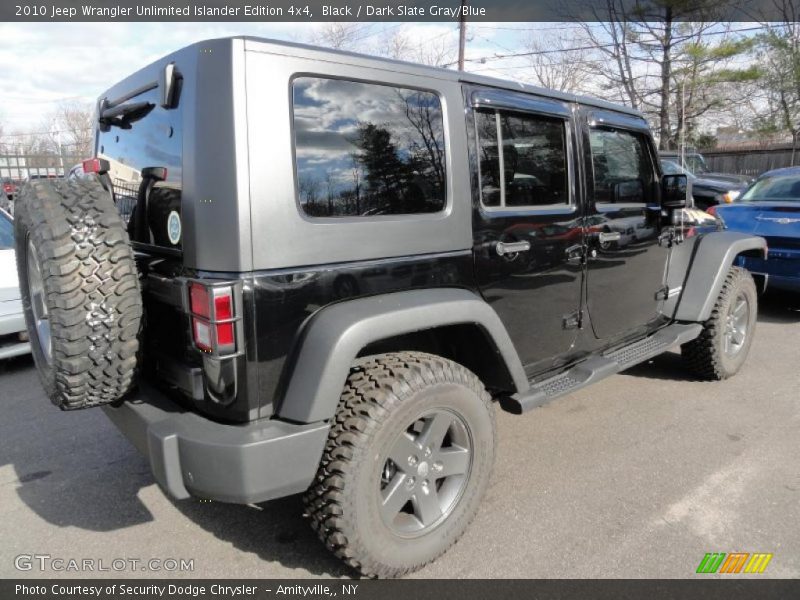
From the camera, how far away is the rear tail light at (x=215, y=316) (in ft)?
6.51

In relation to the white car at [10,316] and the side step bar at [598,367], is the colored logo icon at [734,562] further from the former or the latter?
the white car at [10,316]

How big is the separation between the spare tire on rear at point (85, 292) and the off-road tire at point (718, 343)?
3.96 m

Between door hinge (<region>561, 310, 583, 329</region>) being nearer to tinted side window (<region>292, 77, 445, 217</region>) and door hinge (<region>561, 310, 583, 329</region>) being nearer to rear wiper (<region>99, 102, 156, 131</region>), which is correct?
tinted side window (<region>292, 77, 445, 217</region>)

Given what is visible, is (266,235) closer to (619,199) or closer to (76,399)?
(76,399)

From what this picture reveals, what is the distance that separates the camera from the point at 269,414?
2182 mm

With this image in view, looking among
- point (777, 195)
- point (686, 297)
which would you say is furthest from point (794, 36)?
point (686, 297)

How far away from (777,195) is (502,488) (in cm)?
629

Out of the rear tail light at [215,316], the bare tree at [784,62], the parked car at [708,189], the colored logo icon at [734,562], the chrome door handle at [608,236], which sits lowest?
the colored logo icon at [734,562]

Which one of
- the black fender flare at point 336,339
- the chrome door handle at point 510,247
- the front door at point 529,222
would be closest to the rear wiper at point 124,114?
the black fender flare at point 336,339

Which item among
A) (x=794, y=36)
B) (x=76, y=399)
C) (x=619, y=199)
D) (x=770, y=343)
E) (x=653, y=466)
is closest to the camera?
(x=76, y=399)

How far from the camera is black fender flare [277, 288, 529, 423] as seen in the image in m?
2.11

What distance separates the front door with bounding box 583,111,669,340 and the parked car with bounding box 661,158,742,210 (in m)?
11.4

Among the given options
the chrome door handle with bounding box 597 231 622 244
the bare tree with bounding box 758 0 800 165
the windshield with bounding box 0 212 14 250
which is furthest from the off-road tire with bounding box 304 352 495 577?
the bare tree with bounding box 758 0 800 165

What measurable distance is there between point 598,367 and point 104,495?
2.78 metres
